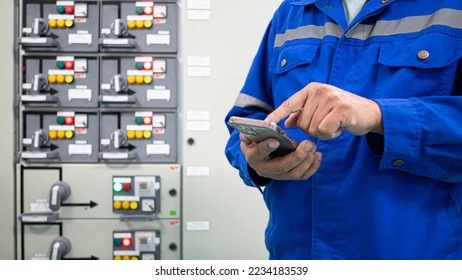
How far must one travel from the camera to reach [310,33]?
0.94 metres

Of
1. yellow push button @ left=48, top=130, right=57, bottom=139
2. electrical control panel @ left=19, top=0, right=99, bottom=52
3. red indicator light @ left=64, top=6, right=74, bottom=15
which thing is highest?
red indicator light @ left=64, top=6, right=74, bottom=15

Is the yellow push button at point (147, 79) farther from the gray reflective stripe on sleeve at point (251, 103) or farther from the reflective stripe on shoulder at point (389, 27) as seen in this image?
the reflective stripe on shoulder at point (389, 27)

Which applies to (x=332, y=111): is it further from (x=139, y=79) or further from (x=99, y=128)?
(x=99, y=128)

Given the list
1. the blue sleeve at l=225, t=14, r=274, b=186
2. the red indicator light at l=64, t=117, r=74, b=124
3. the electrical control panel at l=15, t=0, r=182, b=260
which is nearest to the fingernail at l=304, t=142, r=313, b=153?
the blue sleeve at l=225, t=14, r=274, b=186

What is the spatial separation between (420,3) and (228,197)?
1639 millimetres

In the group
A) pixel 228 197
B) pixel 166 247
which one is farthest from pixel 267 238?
pixel 166 247

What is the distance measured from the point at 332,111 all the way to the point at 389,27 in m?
0.31

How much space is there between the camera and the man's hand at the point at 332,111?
67 cm

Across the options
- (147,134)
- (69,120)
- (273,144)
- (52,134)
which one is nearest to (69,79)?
(69,120)

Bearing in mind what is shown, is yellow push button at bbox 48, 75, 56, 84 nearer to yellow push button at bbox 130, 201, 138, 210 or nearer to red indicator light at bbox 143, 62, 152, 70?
red indicator light at bbox 143, 62, 152, 70

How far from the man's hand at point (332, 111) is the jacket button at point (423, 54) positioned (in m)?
0.17

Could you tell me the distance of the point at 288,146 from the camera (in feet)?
2.59

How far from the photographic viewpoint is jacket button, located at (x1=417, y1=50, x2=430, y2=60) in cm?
78

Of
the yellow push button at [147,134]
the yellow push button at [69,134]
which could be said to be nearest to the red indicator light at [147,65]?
the yellow push button at [147,134]
